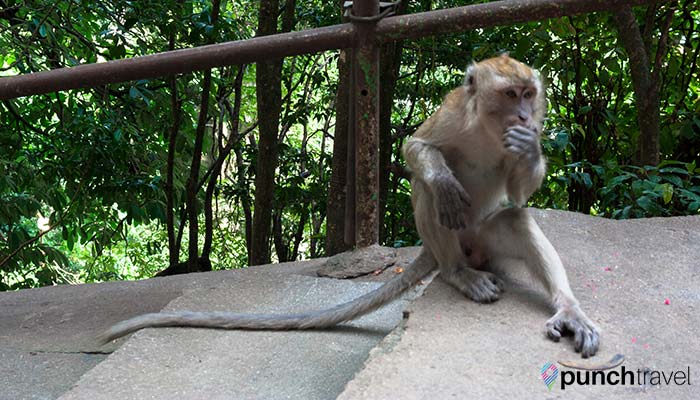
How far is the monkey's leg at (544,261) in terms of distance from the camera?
2.56m

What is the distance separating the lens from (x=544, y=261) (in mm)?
2908

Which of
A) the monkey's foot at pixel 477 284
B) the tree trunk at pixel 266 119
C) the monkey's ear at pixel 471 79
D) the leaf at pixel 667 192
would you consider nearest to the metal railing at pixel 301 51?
the monkey's ear at pixel 471 79

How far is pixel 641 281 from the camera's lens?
317cm

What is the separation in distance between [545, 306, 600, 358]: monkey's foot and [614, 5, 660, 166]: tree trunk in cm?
319

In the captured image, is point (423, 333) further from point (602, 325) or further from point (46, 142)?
point (46, 142)

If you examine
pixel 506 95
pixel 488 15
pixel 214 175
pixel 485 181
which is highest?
pixel 488 15

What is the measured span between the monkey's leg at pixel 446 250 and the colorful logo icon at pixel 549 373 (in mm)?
618

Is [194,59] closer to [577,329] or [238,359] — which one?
[238,359]

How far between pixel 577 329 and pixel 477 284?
0.51 m

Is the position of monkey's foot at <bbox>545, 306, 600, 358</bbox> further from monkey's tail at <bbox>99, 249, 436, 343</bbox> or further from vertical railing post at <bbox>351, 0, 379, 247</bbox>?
vertical railing post at <bbox>351, 0, 379, 247</bbox>

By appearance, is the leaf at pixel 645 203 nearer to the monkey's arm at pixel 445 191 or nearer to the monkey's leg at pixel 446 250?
the monkey's leg at pixel 446 250

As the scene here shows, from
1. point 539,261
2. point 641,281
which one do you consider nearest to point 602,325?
point 539,261

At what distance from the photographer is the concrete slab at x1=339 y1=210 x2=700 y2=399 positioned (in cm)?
226

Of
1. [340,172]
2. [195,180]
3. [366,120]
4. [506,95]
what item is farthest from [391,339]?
[195,180]
